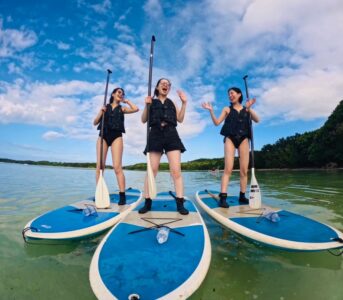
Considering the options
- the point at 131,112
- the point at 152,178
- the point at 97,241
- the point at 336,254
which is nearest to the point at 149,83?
the point at 131,112

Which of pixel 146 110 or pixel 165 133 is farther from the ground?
pixel 146 110

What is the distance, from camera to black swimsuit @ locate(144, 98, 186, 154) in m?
5.05

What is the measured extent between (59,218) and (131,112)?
310cm

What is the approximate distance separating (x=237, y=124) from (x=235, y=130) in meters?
0.17

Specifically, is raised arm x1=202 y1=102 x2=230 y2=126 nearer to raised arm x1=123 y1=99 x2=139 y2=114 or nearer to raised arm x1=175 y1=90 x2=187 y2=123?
raised arm x1=175 y1=90 x2=187 y2=123

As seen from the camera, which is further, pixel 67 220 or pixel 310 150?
pixel 310 150

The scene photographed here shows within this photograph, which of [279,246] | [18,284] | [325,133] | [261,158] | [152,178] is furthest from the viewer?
[261,158]

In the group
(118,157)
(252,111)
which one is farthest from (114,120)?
(252,111)

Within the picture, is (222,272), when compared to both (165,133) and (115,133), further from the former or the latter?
(115,133)

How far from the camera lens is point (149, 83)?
556 cm

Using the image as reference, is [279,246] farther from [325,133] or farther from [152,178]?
[325,133]

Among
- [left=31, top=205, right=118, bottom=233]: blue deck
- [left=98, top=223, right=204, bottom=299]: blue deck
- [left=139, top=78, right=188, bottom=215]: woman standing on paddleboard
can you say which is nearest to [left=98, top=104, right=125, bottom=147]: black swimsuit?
[left=139, top=78, right=188, bottom=215]: woman standing on paddleboard

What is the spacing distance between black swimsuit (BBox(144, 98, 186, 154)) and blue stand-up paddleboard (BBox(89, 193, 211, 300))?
1565 millimetres

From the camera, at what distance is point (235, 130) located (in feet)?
19.5
